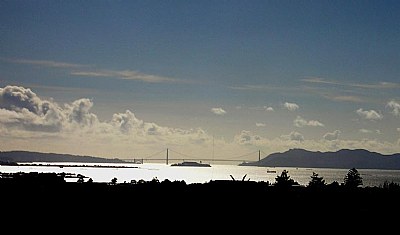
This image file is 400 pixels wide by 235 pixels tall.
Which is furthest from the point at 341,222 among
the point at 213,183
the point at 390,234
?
the point at 213,183

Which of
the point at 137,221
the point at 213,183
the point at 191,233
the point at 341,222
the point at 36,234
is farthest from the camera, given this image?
the point at 213,183

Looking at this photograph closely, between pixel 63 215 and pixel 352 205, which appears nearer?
pixel 63 215

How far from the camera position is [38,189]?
88.6 meters

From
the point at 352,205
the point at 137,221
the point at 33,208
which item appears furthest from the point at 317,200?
the point at 33,208

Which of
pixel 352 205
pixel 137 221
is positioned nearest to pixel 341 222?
pixel 352 205

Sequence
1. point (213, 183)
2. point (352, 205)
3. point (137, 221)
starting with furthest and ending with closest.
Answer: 1. point (213, 183)
2. point (352, 205)
3. point (137, 221)

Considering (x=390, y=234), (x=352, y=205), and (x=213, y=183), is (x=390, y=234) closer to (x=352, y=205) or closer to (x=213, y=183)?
(x=352, y=205)

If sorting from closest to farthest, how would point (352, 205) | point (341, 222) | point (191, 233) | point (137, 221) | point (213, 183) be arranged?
1. point (191, 233)
2. point (137, 221)
3. point (341, 222)
4. point (352, 205)
5. point (213, 183)

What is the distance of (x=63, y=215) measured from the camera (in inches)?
2440

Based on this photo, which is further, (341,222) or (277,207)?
(277,207)

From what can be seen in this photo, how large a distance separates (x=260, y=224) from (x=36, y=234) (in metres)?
22.5

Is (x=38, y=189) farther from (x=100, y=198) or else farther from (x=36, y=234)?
(x=36, y=234)

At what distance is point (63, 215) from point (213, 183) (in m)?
44.7

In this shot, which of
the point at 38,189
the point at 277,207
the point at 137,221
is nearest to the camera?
the point at 137,221
